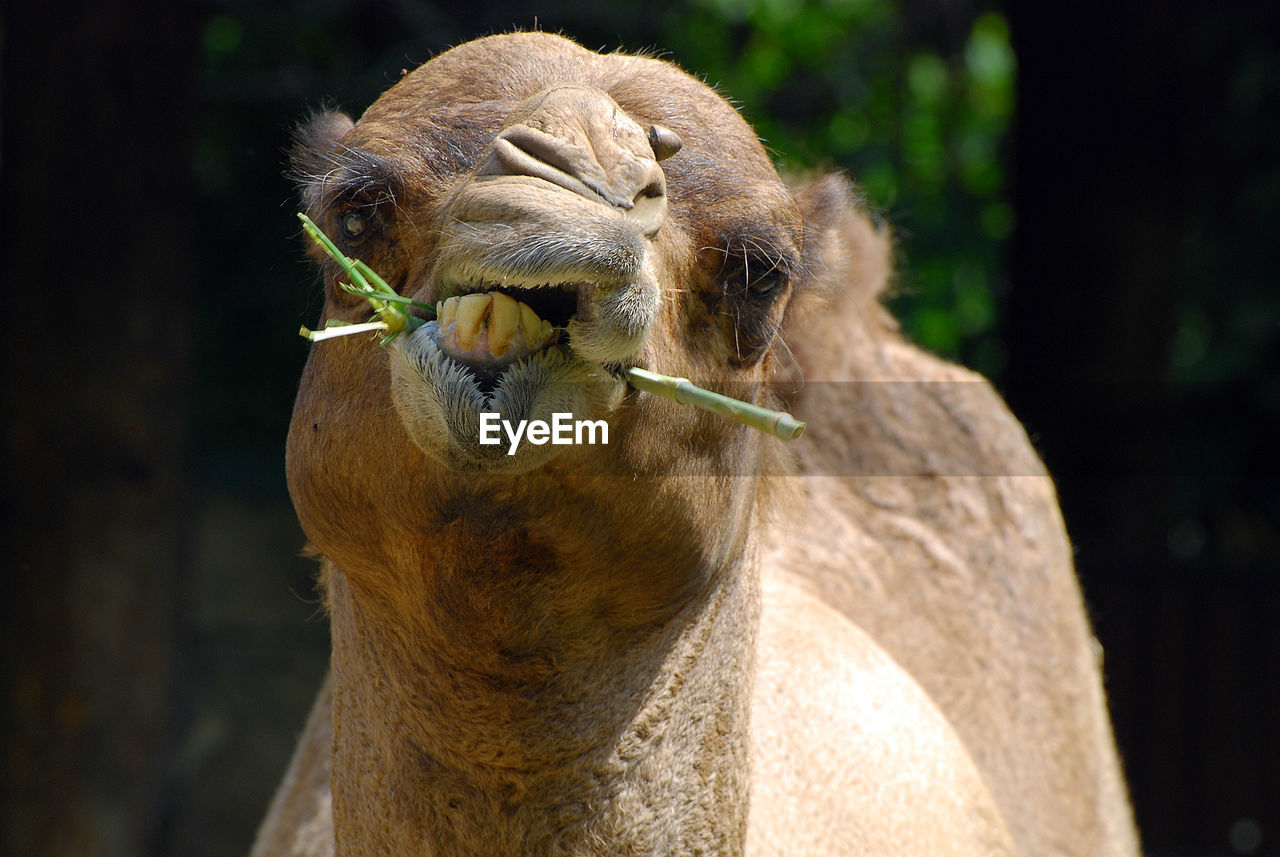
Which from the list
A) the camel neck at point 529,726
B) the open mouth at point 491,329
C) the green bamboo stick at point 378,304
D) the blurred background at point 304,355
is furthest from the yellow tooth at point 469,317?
the blurred background at point 304,355

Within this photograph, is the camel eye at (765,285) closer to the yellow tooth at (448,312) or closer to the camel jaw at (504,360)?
the camel jaw at (504,360)

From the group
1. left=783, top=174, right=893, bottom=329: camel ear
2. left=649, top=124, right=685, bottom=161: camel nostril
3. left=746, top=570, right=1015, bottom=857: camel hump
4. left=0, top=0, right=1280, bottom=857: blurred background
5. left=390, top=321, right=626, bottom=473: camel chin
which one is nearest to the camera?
left=390, top=321, right=626, bottom=473: camel chin

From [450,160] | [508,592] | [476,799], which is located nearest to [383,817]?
[476,799]

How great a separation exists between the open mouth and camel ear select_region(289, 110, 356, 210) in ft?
1.59

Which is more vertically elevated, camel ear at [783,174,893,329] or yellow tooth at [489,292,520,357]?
camel ear at [783,174,893,329]

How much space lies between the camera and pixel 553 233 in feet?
4.43

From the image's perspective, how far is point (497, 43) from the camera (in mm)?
1826

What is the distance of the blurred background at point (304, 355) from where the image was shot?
15.5ft

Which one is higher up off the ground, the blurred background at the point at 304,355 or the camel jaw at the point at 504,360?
the blurred background at the point at 304,355

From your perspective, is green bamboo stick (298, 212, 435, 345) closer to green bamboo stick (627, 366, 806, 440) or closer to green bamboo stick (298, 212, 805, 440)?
green bamboo stick (298, 212, 805, 440)

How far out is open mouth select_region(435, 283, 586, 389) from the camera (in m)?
1.41

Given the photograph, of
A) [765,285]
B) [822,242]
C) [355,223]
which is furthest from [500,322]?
[822,242]

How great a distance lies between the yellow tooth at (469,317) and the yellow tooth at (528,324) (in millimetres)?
35

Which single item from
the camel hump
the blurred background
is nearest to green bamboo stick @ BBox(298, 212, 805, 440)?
the camel hump
